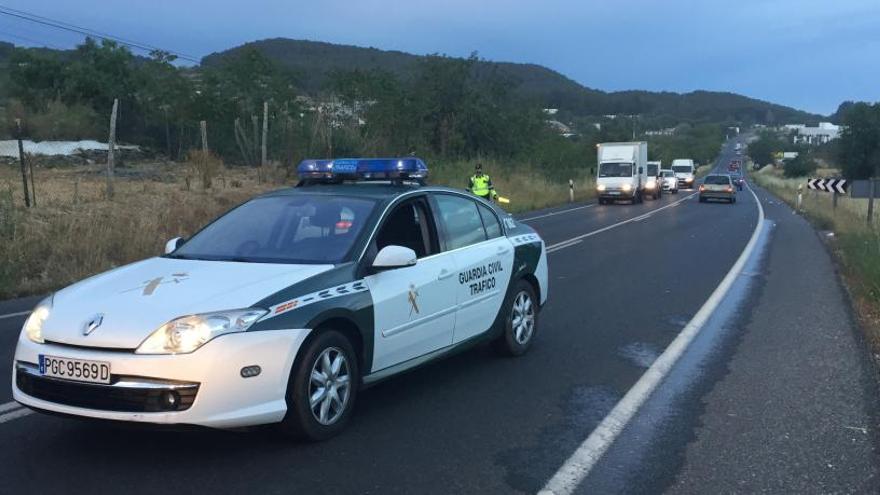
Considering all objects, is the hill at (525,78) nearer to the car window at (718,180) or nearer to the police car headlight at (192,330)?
the car window at (718,180)

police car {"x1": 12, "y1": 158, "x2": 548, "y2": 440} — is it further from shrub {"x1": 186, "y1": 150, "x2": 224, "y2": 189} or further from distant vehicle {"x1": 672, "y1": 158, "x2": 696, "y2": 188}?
distant vehicle {"x1": 672, "y1": 158, "x2": 696, "y2": 188}

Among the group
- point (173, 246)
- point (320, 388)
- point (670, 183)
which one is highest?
point (173, 246)

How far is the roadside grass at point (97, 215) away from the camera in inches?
464

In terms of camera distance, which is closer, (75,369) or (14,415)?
(75,369)

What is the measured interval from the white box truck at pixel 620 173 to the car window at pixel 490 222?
103ft

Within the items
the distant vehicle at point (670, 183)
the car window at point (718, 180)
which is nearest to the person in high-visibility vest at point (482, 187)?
the car window at point (718, 180)

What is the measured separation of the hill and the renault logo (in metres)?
38.7

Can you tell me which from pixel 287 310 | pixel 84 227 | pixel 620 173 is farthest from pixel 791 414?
pixel 620 173

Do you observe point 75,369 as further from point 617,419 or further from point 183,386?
point 617,419

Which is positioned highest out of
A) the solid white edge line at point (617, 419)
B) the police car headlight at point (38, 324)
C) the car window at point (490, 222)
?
the car window at point (490, 222)

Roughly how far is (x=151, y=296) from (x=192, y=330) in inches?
17.9

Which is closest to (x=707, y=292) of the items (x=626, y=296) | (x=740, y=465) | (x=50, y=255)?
(x=626, y=296)

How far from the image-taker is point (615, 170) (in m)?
Result: 38.3

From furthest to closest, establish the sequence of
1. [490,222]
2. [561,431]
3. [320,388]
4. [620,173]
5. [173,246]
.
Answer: [620,173], [490,222], [173,246], [561,431], [320,388]
